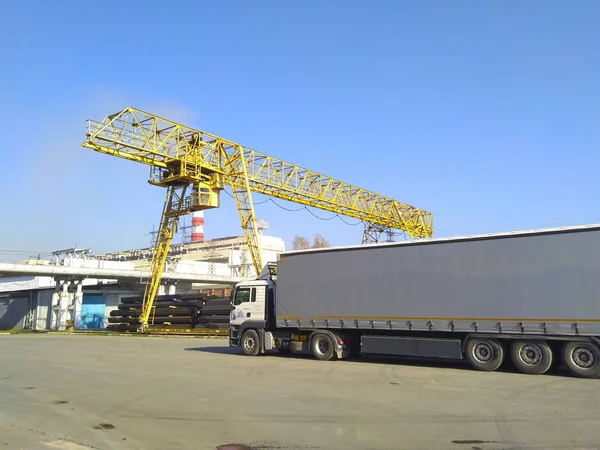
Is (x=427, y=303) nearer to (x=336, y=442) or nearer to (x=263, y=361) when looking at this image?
(x=263, y=361)

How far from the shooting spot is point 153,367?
15992 mm

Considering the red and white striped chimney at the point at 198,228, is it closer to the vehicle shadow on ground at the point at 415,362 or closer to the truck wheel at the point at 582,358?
the vehicle shadow on ground at the point at 415,362

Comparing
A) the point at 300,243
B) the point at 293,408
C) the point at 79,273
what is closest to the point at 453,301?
the point at 293,408

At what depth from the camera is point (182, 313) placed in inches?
1407

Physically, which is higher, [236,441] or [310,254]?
[310,254]

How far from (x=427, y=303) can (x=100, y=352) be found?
47.6ft

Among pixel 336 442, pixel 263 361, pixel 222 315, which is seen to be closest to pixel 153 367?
pixel 263 361

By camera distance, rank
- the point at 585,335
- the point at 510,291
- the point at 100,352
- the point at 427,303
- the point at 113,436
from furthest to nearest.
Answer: the point at 100,352
the point at 427,303
the point at 510,291
the point at 585,335
the point at 113,436

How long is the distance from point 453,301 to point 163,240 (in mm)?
26755

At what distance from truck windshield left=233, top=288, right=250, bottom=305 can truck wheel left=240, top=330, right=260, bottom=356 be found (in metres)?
1.29

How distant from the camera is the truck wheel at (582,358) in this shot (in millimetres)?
13047

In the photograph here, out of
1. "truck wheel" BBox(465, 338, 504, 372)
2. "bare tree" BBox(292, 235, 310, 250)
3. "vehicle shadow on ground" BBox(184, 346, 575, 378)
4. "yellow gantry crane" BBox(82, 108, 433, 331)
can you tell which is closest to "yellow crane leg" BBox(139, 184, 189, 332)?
"yellow gantry crane" BBox(82, 108, 433, 331)

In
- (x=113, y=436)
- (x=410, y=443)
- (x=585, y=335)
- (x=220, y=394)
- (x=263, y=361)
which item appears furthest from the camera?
(x=263, y=361)

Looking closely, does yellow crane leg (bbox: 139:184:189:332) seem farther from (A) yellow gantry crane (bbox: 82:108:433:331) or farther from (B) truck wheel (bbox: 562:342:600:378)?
(B) truck wheel (bbox: 562:342:600:378)
